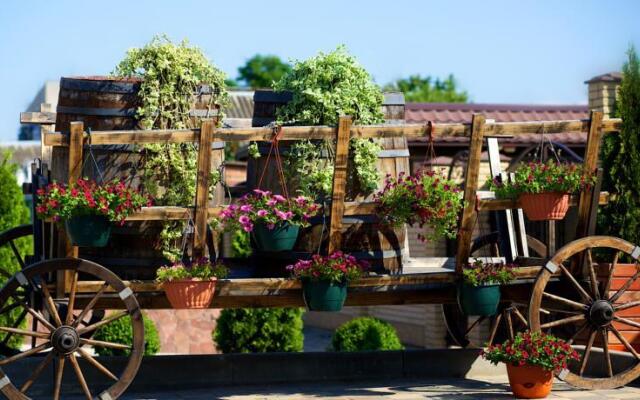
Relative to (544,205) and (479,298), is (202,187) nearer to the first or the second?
(479,298)

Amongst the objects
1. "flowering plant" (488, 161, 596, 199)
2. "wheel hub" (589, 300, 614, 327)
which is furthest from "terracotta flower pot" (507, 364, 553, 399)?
"flowering plant" (488, 161, 596, 199)

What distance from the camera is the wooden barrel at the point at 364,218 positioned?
25.3ft

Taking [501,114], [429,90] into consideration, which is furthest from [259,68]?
[501,114]

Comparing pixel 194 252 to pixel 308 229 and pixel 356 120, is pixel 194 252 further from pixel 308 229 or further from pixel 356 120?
pixel 356 120

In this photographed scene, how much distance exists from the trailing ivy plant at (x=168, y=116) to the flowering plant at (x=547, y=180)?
2.20 m

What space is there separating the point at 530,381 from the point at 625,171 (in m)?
2.70

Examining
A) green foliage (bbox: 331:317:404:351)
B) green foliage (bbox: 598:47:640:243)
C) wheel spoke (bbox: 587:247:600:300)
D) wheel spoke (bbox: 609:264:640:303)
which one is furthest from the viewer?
green foliage (bbox: 331:317:404:351)

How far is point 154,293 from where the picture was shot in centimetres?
748

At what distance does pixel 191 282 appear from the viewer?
23.5 feet

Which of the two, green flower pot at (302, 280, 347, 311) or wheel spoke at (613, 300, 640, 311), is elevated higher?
green flower pot at (302, 280, 347, 311)

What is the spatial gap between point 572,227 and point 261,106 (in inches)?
110

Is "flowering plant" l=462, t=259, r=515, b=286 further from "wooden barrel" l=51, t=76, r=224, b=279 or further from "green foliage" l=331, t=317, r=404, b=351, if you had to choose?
"green foliage" l=331, t=317, r=404, b=351

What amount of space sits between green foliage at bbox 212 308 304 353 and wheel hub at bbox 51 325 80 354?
225 inches

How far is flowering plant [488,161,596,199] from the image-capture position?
24.9 ft
